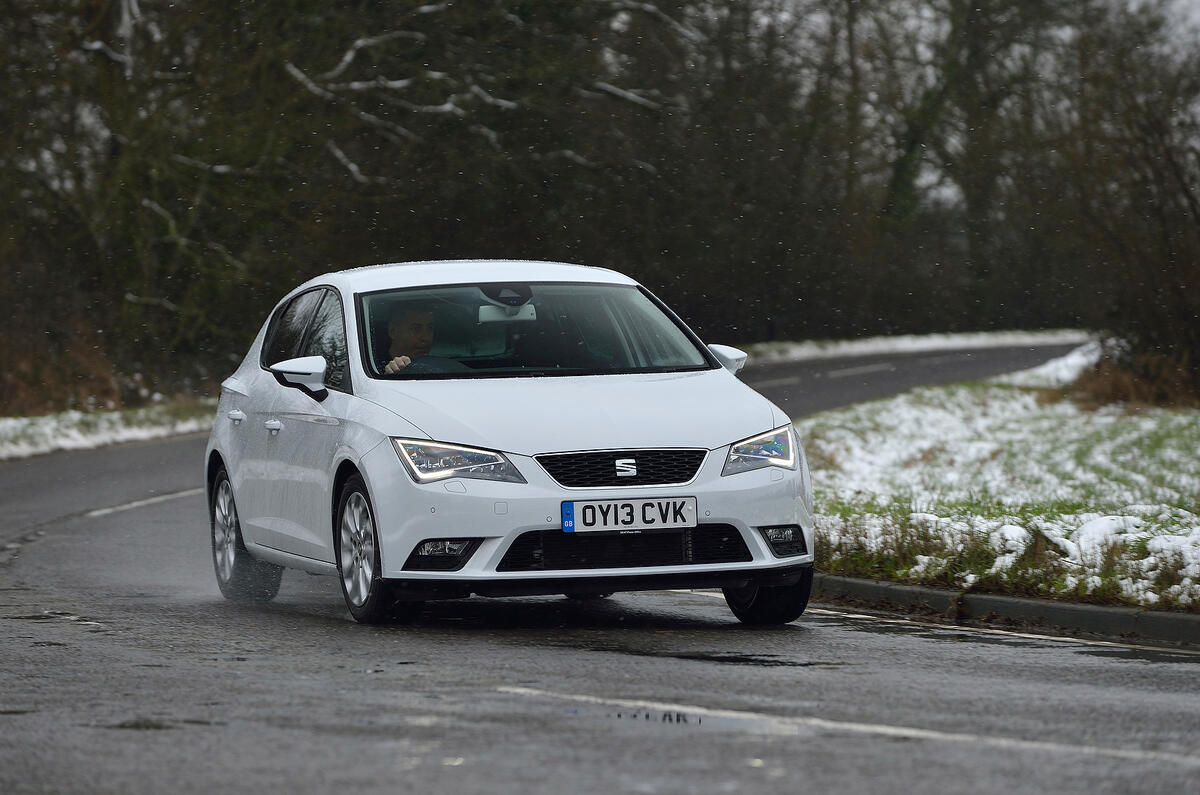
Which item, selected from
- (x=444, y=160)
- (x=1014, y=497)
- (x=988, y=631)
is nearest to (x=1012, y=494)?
(x=1014, y=497)

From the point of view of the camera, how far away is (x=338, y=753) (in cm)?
605

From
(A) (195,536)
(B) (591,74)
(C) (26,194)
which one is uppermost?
(B) (591,74)

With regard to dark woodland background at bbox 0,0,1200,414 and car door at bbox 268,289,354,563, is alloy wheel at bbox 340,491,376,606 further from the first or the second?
dark woodland background at bbox 0,0,1200,414

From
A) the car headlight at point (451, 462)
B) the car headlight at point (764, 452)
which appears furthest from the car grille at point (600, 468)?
the car headlight at point (764, 452)

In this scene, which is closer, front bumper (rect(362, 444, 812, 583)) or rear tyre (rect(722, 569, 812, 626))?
front bumper (rect(362, 444, 812, 583))

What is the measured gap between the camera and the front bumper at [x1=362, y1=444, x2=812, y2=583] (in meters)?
8.79

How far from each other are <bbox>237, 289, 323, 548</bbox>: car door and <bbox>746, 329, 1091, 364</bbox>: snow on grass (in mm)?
31116

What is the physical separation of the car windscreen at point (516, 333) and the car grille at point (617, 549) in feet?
3.80

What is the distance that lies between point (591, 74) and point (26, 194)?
31.3 ft

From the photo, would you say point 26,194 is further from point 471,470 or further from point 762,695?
point 762,695

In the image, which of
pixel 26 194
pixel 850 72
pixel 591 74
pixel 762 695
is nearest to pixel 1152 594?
pixel 762 695

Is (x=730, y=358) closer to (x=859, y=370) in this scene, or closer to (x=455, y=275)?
(x=455, y=275)

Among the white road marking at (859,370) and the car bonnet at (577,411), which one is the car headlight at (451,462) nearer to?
the car bonnet at (577,411)

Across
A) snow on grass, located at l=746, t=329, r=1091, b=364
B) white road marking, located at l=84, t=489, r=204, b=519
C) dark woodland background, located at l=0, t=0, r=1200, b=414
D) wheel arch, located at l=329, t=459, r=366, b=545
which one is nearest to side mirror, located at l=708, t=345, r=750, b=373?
wheel arch, located at l=329, t=459, r=366, b=545
